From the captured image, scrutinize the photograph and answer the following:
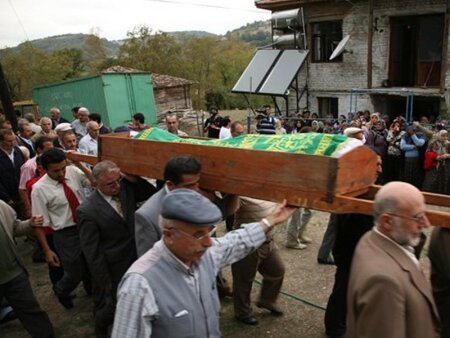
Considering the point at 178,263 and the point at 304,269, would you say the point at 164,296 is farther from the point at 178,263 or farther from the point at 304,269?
the point at 304,269

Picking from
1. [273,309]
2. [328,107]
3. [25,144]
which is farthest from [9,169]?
[328,107]

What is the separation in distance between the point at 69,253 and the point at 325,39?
13456 millimetres

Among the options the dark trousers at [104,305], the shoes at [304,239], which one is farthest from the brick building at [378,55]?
the dark trousers at [104,305]

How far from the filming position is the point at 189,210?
1.65 meters

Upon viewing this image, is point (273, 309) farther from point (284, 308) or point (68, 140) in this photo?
point (68, 140)

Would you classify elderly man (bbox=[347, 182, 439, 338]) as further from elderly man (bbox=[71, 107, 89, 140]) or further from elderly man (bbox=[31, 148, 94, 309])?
elderly man (bbox=[71, 107, 89, 140])

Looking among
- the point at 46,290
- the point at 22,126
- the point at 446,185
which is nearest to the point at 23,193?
the point at 46,290

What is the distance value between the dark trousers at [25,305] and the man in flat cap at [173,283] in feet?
6.74

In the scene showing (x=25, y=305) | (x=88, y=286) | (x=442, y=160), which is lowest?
(x=88, y=286)

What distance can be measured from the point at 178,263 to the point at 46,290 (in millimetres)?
3801

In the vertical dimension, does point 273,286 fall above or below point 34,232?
below

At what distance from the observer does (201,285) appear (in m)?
1.81

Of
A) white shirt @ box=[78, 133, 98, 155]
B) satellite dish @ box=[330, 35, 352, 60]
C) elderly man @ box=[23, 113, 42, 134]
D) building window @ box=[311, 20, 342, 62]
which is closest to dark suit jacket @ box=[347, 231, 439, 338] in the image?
white shirt @ box=[78, 133, 98, 155]

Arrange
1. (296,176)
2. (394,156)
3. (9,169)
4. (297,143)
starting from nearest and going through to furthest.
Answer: (296,176) < (297,143) < (9,169) < (394,156)
